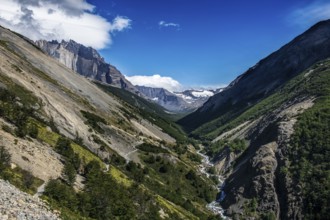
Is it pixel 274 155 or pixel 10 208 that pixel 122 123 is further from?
pixel 10 208

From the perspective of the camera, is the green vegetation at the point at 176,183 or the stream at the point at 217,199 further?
the stream at the point at 217,199

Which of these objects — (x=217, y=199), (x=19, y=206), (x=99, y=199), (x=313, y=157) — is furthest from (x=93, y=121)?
(x=19, y=206)

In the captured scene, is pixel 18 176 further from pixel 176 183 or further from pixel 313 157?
pixel 313 157

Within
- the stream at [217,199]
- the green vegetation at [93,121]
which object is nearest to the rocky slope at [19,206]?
the stream at [217,199]

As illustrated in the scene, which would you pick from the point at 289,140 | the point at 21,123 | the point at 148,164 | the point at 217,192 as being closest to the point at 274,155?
the point at 289,140

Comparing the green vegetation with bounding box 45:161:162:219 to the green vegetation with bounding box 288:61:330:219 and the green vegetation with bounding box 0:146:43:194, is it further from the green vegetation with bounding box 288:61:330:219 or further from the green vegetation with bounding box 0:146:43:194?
the green vegetation with bounding box 288:61:330:219

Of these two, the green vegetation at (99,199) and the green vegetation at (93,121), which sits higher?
the green vegetation at (93,121)

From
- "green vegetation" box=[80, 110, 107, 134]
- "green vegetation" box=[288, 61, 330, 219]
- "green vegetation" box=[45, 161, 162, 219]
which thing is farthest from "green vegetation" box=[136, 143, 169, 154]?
"green vegetation" box=[45, 161, 162, 219]

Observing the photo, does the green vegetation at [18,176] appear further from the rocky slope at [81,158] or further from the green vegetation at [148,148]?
the green vegetation at [148,148]
